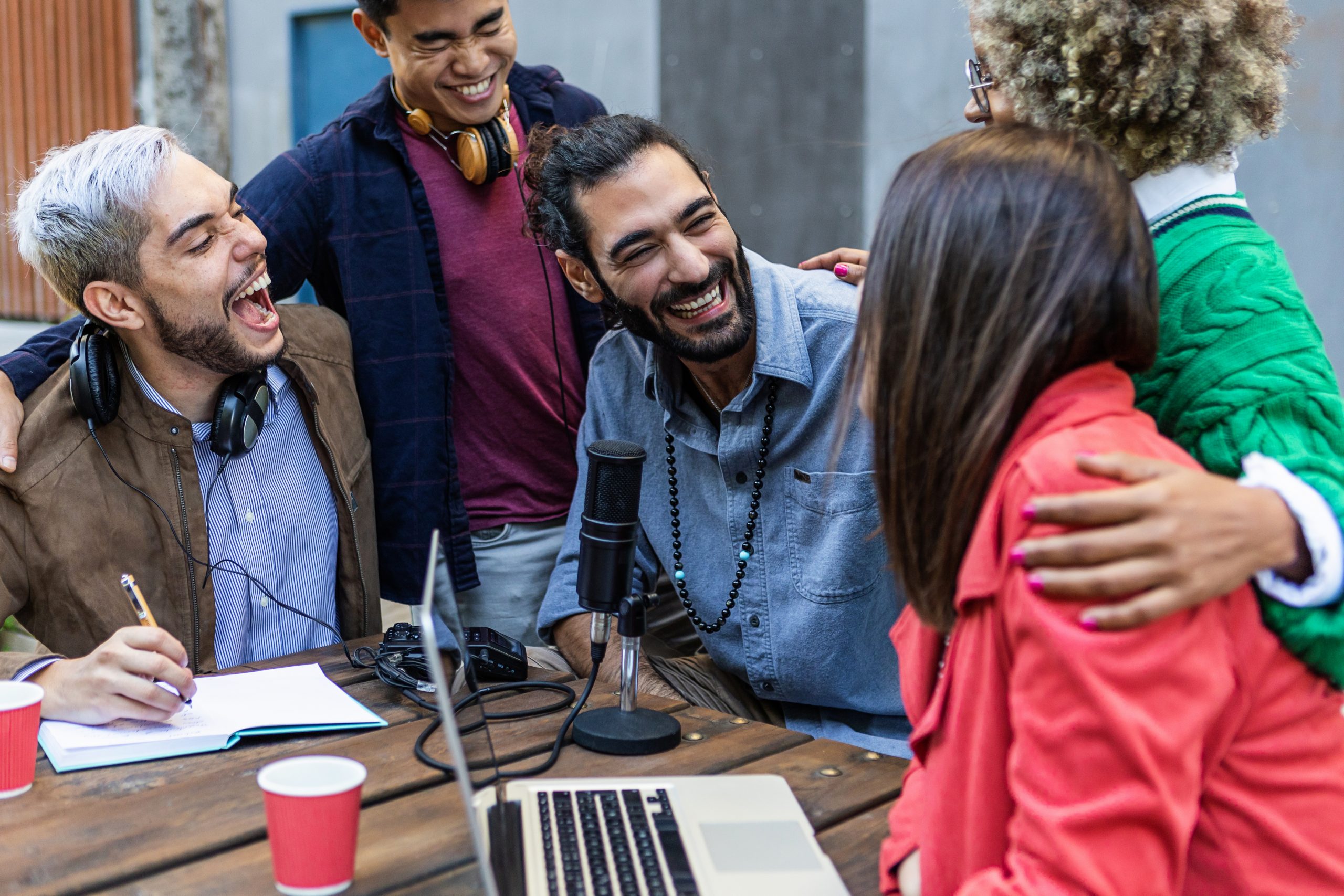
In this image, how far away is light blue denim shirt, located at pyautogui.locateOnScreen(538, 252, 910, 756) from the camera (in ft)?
6.81

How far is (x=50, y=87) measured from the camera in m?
7.90

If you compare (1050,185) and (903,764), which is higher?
(1050,185)

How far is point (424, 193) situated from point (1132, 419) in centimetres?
196

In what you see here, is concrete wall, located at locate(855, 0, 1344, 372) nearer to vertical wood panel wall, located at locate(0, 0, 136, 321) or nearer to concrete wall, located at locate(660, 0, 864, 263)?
concrete wall, located at locate(660, 0, 864, 263)

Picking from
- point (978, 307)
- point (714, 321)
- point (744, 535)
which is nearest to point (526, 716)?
point (744, 535)

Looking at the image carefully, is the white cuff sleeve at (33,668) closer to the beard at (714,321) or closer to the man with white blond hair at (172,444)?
the man with white blond hair at (172,444)

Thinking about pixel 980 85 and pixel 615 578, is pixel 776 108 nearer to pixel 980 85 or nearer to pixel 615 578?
pixel 980 85

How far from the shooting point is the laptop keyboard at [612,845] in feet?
4.03

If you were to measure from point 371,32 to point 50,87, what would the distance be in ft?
21.1

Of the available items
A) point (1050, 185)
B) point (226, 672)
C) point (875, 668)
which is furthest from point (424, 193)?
point (1050, 185)

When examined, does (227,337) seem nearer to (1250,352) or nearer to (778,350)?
(778,350)

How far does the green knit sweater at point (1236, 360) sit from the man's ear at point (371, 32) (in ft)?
6.24

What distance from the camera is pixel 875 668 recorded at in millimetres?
2080

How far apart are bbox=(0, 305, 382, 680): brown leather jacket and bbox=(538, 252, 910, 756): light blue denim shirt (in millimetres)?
712
